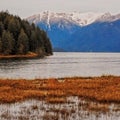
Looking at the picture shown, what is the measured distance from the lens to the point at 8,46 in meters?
179

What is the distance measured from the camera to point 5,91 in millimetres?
41000

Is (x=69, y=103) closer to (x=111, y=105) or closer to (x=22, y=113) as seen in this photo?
(x=111, y=105)

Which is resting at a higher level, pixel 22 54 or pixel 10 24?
pixel 10 24

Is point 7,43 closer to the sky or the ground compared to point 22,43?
closer to the sky

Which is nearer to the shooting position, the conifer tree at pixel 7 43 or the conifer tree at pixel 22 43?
the conifer tree at pixel 7 43

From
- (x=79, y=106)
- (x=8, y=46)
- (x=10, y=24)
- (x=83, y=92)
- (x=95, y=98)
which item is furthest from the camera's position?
(x=10, y=24)

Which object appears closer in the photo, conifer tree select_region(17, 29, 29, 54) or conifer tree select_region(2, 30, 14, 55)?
conifer tree select_region(2, 30, 14, 55)

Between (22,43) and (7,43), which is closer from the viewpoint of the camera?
(7,43)

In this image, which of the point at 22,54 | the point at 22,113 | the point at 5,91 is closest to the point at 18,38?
the point at 22,54

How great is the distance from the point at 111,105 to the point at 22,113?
26.5 feet

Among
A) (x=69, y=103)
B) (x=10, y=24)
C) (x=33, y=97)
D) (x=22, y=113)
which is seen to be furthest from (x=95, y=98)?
(x=10, y=24)

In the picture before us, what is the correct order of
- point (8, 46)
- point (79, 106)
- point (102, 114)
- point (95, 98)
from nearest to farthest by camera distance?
point (102, 114)
point (79, 106)
point (95, 98)
point (8, 46)

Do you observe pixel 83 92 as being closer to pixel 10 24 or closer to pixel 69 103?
pixel 69 103

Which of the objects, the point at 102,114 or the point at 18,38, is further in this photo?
the point at 18,38
